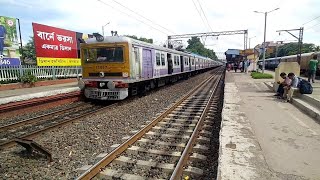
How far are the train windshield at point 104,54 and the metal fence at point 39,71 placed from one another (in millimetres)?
6351

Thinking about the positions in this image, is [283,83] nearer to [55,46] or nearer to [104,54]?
[104,54]

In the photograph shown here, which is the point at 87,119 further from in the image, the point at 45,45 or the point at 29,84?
the point at 45,45

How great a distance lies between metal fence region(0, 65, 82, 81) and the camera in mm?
14055

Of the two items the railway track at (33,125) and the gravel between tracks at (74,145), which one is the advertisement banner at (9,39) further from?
the gravel between tracks at (74,145)

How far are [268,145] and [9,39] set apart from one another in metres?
17.3

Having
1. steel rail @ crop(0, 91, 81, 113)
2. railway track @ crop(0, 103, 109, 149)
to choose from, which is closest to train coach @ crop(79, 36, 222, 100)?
steel rail @ crop(0, 91, 81, 113)

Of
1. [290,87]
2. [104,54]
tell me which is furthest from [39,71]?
[290,87]

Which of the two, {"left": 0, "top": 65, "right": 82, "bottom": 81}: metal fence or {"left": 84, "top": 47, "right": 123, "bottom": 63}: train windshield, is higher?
{"left": 84, "top": 47, "right": 123, "bottom": 63}: train windshield

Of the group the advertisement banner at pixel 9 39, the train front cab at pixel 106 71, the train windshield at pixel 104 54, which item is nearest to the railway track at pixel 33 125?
→ the train front cab at pixel 106 71

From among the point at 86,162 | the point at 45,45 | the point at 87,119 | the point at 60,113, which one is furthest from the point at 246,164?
the point at 45,45

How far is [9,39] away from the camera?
16.3m

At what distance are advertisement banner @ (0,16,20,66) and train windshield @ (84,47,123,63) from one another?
24.0ft

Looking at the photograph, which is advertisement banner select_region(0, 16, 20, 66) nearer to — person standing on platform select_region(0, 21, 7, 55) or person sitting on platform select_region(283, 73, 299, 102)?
person standing on platform select_region(0, 21, 7, 55)

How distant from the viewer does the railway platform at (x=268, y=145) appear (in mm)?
3734
